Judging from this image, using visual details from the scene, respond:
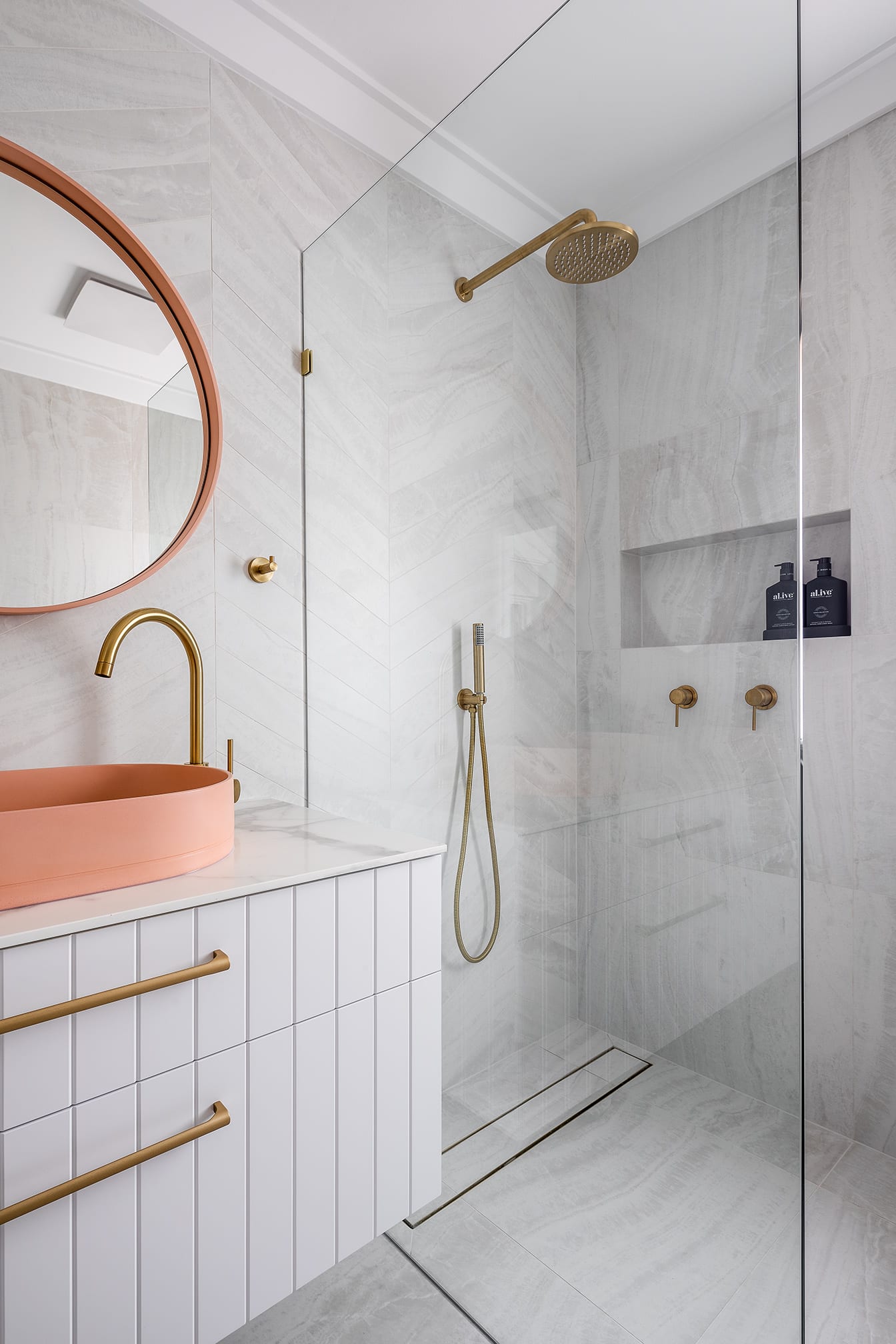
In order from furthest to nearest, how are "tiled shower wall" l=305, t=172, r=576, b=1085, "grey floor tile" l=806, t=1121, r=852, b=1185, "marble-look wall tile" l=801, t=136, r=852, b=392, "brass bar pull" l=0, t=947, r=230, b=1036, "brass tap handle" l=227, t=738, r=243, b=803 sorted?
"marble-look wall tile" l=801, t=136, r=852, b=392
"grey floor tile" l=806, t=1121, r=852, b=1185
"brass tap handle" l=227, t=738, r=243, b=803
"tiled shower wall" l=305, t=172, r=576, b=1085
"brass bar pull" l=0, t=947, r=230, b=1036

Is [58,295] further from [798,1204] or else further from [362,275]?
[798,1204]

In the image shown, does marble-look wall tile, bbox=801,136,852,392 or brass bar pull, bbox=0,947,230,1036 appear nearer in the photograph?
brass bar pull, bbox=0,947,230,1036

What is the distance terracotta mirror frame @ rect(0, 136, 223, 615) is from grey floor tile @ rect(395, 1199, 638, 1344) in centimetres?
133

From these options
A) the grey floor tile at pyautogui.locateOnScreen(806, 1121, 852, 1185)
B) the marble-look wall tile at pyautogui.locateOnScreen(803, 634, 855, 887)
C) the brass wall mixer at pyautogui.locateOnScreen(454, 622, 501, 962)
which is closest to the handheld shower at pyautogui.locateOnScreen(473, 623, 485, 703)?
the brass wall mixer at pyautogui.locateOnScreen(454, 622, 501, 962)

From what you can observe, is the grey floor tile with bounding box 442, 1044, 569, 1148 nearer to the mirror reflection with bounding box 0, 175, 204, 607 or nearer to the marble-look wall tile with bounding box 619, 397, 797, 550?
the marble-look wall tile with bounding box 619, 397, 797, 550

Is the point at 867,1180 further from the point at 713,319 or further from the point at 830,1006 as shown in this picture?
the point at 713,319

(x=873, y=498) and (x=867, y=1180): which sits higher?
(x=873, y=498)

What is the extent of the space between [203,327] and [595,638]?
993 mm

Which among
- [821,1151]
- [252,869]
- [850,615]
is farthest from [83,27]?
[821,1151]

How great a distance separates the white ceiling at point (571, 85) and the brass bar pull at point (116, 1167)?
1.35 metres

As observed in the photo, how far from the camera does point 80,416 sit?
1.19 m

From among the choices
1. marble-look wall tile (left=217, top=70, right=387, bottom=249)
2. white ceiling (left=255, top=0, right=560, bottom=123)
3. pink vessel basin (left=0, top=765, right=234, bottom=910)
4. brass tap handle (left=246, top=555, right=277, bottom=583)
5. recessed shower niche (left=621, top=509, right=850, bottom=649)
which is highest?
white ceiling (left=255, top=0, right=560, bottom=123)

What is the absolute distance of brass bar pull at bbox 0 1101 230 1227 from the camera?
26.3 inches

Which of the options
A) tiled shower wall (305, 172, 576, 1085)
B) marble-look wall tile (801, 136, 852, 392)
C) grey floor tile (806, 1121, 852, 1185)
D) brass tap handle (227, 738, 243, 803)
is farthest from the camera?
marble-look wall tile (801, 136, 852, 392)
